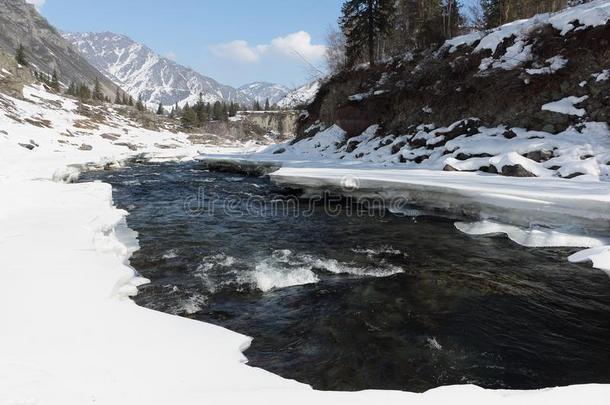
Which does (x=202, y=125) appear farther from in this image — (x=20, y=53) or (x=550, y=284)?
(x=550, y=284)

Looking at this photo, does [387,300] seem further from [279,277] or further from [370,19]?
[370,19]

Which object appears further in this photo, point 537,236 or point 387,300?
point 537,236

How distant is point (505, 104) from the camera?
17.0m

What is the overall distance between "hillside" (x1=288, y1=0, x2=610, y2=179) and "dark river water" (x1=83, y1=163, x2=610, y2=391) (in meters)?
5.51

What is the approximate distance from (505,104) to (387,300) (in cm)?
1432

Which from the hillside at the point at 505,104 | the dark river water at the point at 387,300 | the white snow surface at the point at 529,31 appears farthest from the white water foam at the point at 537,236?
the white snow surface at the point at 529,31

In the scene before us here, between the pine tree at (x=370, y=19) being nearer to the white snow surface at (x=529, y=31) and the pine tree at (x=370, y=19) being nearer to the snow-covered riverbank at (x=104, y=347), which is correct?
the white snow surface at (x=529, y=31)

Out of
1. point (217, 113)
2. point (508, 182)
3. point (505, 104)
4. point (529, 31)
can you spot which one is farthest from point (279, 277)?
point (217, 113)

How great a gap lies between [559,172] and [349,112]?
55.5 ft

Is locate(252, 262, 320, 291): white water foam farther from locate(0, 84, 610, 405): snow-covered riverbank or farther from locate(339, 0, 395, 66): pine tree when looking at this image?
locate(339, 0, 395, 66): pine tree

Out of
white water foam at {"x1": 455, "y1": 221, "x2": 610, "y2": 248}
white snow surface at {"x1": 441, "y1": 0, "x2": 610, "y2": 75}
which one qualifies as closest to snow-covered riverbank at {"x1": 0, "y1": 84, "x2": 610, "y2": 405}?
white water foam at {"x1": 455, "y1": 221, "x2": 610, "y2": 248}

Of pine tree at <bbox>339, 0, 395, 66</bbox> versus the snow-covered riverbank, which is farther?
pine tree at <bbox>339, 0, 395, 66</bbox>

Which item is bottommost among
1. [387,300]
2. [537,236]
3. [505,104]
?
[387,300]

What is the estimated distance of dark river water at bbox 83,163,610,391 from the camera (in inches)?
174
